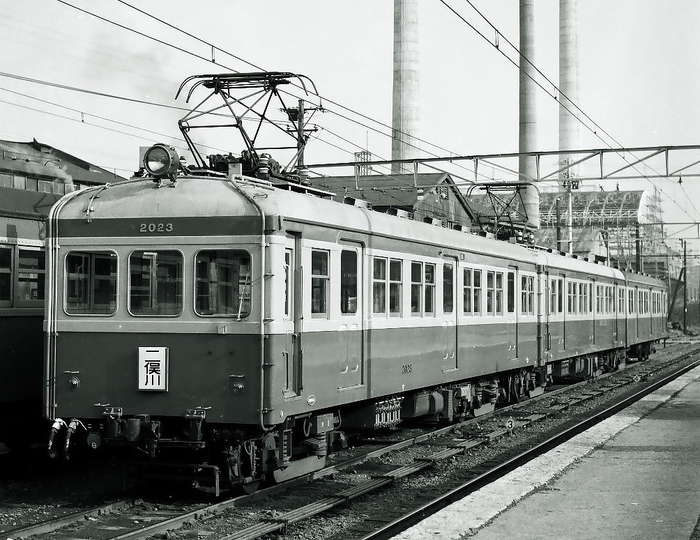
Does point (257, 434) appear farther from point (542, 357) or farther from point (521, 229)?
point (521, 229)

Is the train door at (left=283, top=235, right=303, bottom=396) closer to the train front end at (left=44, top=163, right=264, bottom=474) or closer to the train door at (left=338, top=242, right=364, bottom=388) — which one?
the train front end at (left=44, top=163, right=264, bottom=474)

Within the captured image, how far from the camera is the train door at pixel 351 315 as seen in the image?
10.7 m

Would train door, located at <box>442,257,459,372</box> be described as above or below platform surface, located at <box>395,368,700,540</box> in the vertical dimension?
above

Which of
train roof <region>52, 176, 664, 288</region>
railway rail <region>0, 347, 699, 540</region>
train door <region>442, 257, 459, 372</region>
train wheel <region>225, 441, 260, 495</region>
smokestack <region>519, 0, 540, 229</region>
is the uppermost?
smokestack <region>519, 0, 540, 229</region>

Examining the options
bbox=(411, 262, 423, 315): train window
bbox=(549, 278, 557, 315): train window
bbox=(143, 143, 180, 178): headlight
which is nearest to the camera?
bbox=(143, 143, 180, 178): headlight

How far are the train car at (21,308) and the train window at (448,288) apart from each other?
5.54 meters

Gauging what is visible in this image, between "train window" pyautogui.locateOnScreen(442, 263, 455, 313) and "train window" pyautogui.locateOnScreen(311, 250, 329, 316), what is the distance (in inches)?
158

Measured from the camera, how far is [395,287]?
40.1 feet

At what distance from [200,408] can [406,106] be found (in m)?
43.7

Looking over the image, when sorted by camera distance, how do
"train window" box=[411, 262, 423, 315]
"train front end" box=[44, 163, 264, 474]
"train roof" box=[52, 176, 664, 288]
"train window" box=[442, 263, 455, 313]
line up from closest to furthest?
"train front end" box=[44, 163, 264, 474], "train roof" box=[52, 176, 664, 288], "train window" box=[411, 262, 423, 315], "train window" box=[442, 263, 455, 313]

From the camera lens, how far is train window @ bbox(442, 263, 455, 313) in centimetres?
1404

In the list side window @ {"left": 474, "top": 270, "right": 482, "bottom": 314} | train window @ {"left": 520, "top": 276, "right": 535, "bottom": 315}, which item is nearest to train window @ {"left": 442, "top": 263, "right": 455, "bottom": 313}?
side window @ {"left": 474, "top": 270, "right": 482, "bottom": 314}

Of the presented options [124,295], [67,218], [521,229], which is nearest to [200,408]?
[124,295]

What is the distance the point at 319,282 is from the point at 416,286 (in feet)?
9.81
